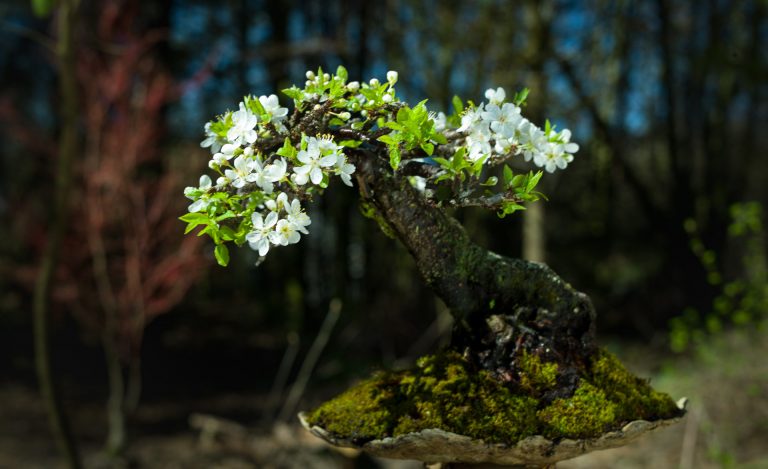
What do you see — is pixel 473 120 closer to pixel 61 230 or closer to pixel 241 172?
pixel 241 172

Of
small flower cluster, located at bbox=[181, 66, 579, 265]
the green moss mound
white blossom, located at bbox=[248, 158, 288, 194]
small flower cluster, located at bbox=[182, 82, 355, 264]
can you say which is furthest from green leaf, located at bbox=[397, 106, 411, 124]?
the green moss mound

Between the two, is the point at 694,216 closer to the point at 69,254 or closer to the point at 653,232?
the point at 653,232

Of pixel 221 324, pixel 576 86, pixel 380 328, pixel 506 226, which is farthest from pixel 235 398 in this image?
pixel 576 86

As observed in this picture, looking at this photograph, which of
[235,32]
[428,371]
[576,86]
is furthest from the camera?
[235,32]

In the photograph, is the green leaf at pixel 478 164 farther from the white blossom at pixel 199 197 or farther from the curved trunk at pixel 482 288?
the white blossom at pixel 199 197

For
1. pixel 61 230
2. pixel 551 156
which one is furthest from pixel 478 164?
pixel 61 230

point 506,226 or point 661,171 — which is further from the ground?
point 661,171

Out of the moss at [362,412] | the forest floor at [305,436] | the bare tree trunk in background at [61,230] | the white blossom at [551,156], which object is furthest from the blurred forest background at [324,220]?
the white blossom at [551,156]
